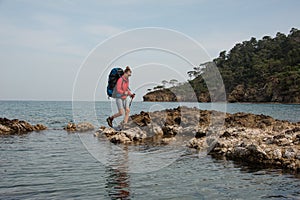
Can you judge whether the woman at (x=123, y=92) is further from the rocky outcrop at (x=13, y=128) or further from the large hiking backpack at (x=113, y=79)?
the rocky outcrop at (x=13, y=128)

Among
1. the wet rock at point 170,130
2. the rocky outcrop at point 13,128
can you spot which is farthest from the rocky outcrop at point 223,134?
the rocky outcrop at point 13,128

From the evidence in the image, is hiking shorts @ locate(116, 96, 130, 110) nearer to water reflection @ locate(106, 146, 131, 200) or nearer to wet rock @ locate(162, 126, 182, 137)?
water reflection @ locate(106, 146, 131, 200)

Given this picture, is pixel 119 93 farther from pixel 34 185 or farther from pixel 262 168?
pixel 262 168

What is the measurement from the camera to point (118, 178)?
11875 mm

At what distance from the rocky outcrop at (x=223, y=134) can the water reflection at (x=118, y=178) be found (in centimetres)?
510

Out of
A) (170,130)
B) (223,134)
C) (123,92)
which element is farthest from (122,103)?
(170,130)

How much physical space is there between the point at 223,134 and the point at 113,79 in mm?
8567

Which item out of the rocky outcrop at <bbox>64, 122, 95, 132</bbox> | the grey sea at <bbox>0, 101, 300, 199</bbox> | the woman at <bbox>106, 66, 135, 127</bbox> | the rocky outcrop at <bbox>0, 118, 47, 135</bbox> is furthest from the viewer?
the rocky outcrop at <bbox>64, 122, 95, 132</bbox>

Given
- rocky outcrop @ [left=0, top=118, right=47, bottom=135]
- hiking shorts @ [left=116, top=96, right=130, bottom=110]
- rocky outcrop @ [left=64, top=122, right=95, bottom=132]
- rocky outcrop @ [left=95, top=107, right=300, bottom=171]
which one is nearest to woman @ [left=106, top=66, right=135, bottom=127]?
hiking shorts @ [left=116, top=96, right=130, bottom=110]

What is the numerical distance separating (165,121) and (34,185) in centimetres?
1885

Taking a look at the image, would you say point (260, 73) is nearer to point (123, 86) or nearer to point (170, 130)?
point (170, 130)

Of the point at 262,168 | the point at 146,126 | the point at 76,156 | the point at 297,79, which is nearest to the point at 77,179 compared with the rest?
the point at 76,156

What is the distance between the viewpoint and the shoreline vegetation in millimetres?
108938

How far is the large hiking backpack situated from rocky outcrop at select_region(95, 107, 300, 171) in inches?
259
